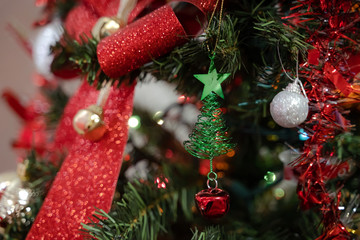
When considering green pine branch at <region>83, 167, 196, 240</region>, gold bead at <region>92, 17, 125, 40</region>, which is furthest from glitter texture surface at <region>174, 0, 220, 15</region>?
green pine branch at <region>83, 167, 196, 240</region>

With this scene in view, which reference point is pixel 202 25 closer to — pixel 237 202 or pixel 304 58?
pixel 304 58

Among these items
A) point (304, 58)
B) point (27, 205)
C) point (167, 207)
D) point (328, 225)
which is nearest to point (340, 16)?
point (304, 58)

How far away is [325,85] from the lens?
34 centimetres

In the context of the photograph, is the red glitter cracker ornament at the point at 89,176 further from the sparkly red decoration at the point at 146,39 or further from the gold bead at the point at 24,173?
the gold bead at the point at 24,173

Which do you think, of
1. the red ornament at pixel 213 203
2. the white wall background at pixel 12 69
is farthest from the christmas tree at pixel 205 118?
the white wall background at pixel 12 69

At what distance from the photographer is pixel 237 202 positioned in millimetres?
561

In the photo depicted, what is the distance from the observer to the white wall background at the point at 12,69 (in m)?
1.15

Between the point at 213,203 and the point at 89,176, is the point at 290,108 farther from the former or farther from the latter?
the point at 89,176

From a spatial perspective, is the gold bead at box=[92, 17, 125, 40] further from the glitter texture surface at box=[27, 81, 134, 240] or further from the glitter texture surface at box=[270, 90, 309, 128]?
the glitter texture surface at box=[270, 90, 309, 128]

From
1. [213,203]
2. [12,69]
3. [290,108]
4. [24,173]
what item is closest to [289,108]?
[290,108]

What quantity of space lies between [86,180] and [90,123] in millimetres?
72

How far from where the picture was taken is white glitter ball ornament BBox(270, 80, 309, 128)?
296 mm

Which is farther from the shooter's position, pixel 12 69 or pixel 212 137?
pixel 12 69

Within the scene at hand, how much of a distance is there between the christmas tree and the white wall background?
752 millimetres
